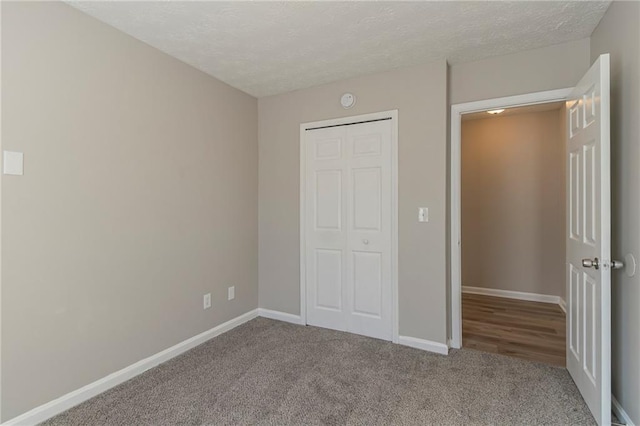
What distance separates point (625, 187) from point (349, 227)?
78.1 inches

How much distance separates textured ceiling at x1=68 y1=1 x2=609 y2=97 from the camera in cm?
194

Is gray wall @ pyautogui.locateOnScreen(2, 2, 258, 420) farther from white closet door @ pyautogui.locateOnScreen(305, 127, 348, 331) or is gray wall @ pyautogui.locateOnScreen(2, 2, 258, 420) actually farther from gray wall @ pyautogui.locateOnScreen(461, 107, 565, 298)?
gray wall @ pyautogui.locateOnScreen(461, 107, 565, 298)

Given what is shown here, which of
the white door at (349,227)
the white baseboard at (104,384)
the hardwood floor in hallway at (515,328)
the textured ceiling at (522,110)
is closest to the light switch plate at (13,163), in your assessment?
the white baseboard at (104,384)

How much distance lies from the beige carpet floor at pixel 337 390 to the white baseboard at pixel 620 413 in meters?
0.15

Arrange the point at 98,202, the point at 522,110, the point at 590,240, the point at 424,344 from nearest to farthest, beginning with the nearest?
the point at 590,240 < the point at 98,202 < the point at 424,344 < the point at 522,110

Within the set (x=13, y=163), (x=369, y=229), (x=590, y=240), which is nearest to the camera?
(x=13, y=163)

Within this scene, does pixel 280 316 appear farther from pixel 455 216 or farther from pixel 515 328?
pixel 515 328

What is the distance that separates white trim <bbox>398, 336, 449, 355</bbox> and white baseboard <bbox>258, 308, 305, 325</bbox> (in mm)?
1078

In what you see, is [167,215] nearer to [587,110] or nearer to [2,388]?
[2,388]

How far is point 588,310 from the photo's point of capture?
1905 millimetres

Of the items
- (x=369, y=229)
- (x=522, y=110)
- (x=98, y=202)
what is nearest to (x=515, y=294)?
(x=522, y=110)

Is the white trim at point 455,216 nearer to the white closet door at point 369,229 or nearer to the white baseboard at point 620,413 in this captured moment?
the white closet door at point 369,229

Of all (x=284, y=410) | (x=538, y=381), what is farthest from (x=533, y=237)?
(x=284, y=410)

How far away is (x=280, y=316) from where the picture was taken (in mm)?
3479
